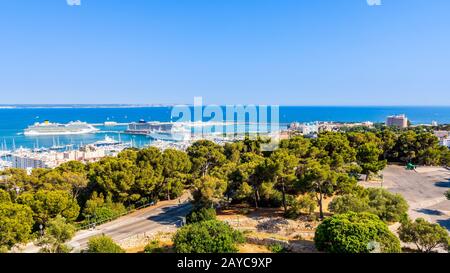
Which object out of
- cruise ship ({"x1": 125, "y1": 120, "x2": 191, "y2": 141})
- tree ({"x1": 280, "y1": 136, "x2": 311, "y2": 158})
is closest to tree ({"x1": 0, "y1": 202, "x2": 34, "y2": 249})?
tree ({"x1": 280, "y1": 136, "x2": 311, "y2": 158})

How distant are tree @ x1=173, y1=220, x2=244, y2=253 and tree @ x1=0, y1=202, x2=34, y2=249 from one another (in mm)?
6371

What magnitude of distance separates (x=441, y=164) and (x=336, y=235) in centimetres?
2613

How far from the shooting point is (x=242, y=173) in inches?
732

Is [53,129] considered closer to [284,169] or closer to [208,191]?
[208,191]

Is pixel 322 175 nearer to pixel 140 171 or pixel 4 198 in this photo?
pixel 140 171

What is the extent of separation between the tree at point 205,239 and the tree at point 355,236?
3490mm

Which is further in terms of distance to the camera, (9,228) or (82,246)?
(82,246)

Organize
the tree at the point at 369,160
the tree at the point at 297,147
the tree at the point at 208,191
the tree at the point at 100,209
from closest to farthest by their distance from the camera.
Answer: the tree at the point at 208,191 → the tree at the point at 100,209 → the tree at the point at 297,147 → the tree at the point at 369,160

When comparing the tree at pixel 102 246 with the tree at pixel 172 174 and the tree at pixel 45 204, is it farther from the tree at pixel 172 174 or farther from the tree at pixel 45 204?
the tree at pixel 172 174

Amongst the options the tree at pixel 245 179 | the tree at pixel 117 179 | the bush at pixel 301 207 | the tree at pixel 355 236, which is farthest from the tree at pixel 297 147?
the tree at pixel 355 236

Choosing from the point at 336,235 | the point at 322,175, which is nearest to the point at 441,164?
the point at 322,175

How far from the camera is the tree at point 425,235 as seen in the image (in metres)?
11.6
